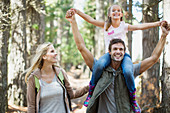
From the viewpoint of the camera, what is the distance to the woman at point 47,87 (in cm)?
376

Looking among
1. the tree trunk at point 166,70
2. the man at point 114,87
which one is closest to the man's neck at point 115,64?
the man at point 114,87

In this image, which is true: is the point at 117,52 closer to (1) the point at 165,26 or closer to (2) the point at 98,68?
(2) the point at 98,68

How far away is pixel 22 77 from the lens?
8961 millimetres

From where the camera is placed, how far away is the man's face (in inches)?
135

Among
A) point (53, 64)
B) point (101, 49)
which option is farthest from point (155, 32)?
point (101, 49)

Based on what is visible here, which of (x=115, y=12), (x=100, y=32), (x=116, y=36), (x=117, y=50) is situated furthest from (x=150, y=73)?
(x=100, y=32)

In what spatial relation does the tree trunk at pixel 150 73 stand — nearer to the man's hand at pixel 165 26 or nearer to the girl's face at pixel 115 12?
the girl's face at pixel 115 12

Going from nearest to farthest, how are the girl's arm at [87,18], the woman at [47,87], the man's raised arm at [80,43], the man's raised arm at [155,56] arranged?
the man's raised arm at [155,56]
the man's raised arm at [80,43]
the woman at [47,87]
the girl's arm at [87,18]

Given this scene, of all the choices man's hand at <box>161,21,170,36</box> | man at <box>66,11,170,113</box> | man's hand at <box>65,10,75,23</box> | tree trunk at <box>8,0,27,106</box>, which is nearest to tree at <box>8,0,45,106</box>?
tree trunk at <box>8,0,27,106</box>

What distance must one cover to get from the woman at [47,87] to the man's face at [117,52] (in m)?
0.97

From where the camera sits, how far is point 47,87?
386cm

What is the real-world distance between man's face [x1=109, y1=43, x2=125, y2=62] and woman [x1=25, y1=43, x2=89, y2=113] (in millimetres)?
968

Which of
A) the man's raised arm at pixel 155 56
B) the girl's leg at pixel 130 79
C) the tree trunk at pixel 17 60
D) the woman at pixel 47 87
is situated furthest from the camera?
the tree trunk at pixel 17 60

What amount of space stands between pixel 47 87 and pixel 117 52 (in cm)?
142
